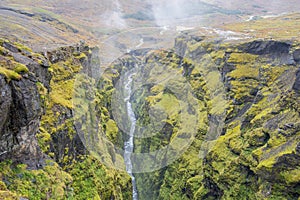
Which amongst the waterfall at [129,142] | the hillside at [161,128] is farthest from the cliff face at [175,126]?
the waterfall at [129,142]

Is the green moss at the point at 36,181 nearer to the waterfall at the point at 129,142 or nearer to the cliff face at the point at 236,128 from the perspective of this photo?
the cliff face at the point at 236,128

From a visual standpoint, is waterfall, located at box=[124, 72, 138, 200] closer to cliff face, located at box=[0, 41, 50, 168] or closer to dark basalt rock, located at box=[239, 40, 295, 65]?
dark basalt rock, located at box=[239, 40, 295, 65]

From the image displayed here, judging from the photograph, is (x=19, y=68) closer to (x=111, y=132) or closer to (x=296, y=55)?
(x=111, y=132)

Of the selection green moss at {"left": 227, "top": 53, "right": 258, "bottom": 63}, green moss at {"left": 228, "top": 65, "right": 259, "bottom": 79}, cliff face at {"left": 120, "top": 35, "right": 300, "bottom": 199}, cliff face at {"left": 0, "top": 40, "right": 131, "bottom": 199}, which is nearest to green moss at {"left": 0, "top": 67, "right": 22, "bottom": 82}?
cliff face at {"left": 0, "top": 40, "right": 131, "bottom": 199}

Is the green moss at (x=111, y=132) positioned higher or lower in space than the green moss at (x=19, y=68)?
lower

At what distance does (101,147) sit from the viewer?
213ft

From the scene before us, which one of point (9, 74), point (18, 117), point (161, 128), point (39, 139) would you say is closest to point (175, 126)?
point (161, 128)

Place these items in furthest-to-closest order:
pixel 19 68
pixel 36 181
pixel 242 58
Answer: pixel 242 58 < pixel 36 181 < pixel 19 68

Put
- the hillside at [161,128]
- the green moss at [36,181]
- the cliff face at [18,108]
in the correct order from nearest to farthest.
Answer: the cliff face at [18,108]
the green moss at [36,181]
the hillside at [161,128]

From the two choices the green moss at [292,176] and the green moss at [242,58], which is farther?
the green moss at [242,58]

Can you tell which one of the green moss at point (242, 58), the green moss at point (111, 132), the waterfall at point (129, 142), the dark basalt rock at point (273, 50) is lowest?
the waterfall at point (129, 142)

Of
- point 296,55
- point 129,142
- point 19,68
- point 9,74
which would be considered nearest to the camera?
point 9,74

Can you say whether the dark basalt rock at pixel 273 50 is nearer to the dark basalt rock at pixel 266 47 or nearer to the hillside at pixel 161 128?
the dark basalt rock at pixel 266 47

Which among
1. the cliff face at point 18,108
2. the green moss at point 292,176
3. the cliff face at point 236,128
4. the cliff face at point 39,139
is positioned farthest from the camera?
the cliff face at point 236,128
